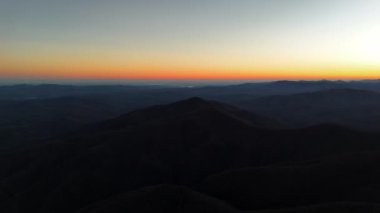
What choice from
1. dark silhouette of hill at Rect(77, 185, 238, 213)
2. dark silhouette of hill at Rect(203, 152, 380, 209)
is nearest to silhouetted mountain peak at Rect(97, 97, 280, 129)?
dark silhouette of hill at Rect(203, 152, 380, 209)

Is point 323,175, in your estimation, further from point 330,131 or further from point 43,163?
point 43,163

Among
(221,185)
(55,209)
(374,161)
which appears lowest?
(55,209)

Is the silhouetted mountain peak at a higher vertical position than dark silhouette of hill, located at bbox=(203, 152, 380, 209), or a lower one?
higher

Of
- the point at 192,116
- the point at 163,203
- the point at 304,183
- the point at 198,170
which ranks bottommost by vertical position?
the point at 198,170

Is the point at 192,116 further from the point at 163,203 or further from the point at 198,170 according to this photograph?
the point at 163,203

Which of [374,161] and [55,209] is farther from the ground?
[374,161]

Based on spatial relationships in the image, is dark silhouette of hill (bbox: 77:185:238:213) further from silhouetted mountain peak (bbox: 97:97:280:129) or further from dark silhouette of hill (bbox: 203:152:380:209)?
silhouetted mountain peak (bbox: 97:97:280:129)

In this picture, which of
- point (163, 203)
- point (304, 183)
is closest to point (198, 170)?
point (304, 183)

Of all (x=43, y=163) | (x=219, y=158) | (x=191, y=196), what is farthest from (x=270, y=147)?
(x=43, y=163)
